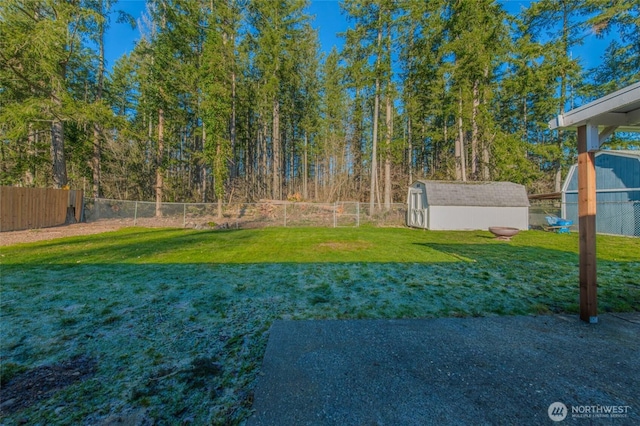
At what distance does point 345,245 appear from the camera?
848 cm

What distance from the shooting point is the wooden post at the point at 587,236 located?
300 centimetres

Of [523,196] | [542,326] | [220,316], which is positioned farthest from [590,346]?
[523,196]

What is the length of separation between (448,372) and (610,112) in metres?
3.26

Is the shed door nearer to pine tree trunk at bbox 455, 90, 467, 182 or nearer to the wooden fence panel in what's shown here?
pine tree trunk at bbox 455, 90, 467, 182

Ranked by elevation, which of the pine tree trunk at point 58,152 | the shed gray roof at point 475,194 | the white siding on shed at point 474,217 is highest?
the pine tree trunk at point 58,152

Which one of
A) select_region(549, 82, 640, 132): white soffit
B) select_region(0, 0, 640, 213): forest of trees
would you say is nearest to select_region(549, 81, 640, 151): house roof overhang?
select_region(549, 82, 640, 132): white soffit

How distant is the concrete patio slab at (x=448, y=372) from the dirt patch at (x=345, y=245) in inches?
194

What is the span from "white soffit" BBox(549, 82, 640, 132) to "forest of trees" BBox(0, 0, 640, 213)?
15148mm

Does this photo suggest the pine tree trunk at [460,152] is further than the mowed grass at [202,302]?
Yes

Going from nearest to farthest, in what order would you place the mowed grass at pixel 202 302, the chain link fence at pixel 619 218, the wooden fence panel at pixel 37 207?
the mowed grass at pixel 202 302
the wooden fence panel at pixel 37 207
the chain link fence at pixel 619 218

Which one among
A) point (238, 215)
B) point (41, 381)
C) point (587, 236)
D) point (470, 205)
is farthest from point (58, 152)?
point (470, 205)

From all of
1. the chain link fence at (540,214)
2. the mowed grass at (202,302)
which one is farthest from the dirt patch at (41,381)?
the chain link fence at (540,214)

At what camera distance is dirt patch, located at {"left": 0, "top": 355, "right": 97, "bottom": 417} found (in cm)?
172

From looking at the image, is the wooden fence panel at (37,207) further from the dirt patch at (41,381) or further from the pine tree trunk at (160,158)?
the dirt patch at (41,381)
